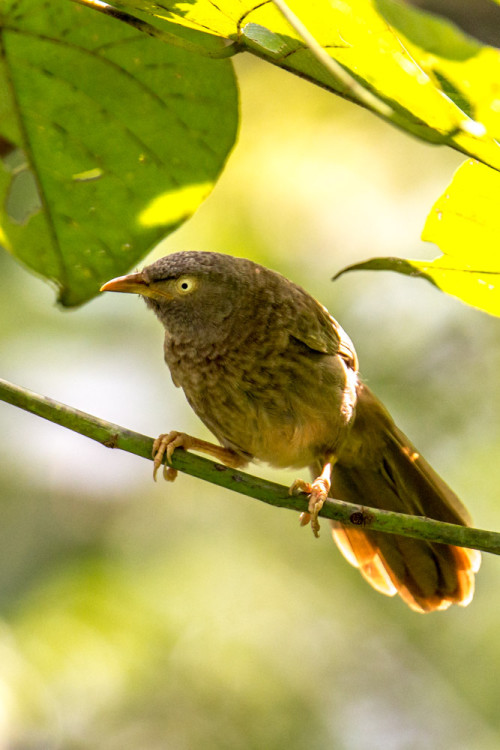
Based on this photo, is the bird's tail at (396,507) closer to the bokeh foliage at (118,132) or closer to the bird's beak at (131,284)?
the bird's beak at (131,284)

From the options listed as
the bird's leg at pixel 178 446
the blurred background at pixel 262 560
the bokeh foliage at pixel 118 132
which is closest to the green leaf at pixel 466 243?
the bokeh foliage at pixel 118 132

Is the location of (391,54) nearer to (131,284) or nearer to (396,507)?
(131,284)

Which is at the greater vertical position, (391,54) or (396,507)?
(391,54)

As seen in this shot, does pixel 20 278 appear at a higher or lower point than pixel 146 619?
higher

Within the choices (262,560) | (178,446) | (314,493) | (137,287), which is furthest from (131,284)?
(262,560)

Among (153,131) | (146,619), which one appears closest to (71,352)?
(146,619)

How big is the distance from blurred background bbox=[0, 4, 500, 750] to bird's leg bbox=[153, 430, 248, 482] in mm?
2634

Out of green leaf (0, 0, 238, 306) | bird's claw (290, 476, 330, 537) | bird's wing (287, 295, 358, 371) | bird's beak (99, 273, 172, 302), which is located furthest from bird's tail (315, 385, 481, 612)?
green leaf (0, 0, 238, 306)

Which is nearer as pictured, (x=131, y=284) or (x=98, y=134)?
(x=98, y=134)

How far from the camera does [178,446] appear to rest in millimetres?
3451

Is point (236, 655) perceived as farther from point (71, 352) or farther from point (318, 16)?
point (318, 16)

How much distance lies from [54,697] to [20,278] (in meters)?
3.26

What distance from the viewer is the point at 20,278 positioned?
730 cm

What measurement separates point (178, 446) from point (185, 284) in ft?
2.55
